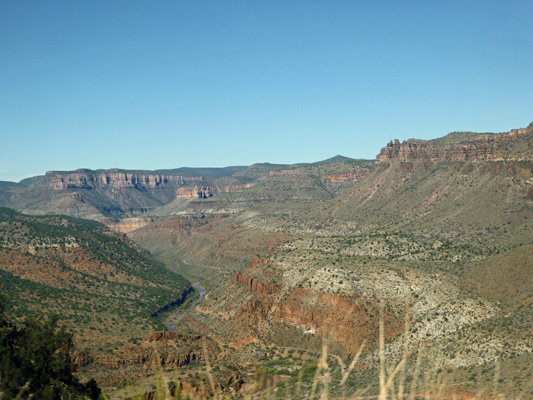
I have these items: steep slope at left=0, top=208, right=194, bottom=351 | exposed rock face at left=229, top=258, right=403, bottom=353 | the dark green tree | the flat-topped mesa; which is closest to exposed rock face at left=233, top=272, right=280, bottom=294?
exposed rock face at left=229, top=258, right=403, bottom=353

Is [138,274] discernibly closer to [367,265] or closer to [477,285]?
[367,265]

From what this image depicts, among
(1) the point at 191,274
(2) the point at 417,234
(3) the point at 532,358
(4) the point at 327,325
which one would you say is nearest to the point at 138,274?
(1) the point at 191,274

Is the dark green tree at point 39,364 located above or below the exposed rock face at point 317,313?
above

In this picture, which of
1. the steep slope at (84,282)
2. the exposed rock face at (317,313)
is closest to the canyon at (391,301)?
the exposed rock face at (317,313)

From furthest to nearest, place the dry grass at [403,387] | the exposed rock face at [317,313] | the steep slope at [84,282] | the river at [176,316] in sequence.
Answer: the river at [176,316], the steep slope at [84,282], the exposed rock face at [317,313], the dry grass at [403,387]

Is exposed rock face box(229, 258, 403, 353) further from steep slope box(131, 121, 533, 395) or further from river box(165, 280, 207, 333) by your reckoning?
river box(165, 280, 207, 333)

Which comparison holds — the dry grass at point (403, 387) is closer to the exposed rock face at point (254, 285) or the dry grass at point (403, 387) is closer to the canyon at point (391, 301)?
the canyon at point (391, 301)

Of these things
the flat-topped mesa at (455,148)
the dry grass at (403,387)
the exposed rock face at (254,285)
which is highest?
the flat-topped mesa at (455,148)

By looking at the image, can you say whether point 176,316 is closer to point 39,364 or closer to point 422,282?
point 422,282

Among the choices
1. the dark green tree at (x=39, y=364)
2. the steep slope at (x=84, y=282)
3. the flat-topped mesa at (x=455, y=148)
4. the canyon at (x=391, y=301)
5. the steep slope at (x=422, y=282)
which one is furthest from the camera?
the flat-topped mesa at (x=455, y=148)
